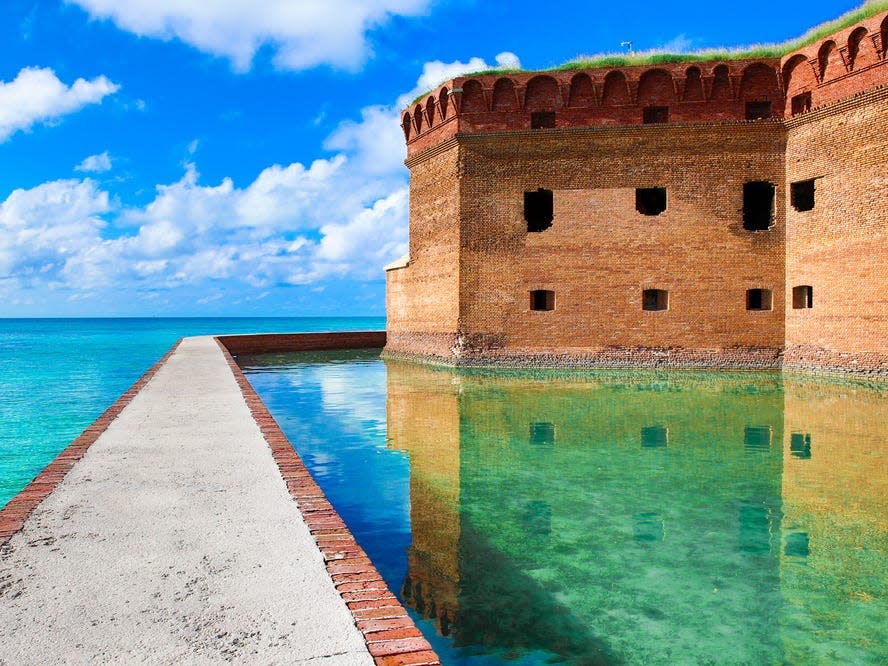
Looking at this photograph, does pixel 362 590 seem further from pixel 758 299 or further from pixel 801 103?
pixel 801 103

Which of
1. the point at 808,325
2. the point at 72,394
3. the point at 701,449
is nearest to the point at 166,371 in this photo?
the point at 72,394

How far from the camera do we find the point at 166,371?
488 inches

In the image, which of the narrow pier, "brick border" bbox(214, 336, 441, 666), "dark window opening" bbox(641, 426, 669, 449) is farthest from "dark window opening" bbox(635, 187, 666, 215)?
"brick border" bbox(214, 336, 441, 666)

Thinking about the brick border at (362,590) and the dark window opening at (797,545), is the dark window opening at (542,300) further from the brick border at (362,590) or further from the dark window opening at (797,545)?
A: the brick border at (362,590)

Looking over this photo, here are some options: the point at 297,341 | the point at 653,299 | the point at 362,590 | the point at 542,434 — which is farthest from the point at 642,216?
the point at 362,590

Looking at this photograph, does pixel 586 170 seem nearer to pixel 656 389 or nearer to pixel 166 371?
pixel 656 389

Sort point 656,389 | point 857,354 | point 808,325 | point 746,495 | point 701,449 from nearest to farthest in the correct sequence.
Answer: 1. point 746,495
2. point 701,449
3. point 656,389
4. point 857,354
5. point 808,325

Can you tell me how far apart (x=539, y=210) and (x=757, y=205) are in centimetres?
555

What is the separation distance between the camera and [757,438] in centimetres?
848

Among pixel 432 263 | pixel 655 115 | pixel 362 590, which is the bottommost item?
pixel 362 590

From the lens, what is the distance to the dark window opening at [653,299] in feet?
57.0

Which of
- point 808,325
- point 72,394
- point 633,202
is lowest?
point 72,394

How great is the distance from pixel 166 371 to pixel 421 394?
15.1 feet

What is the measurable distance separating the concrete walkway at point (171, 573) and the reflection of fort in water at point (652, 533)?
3.36 ft
